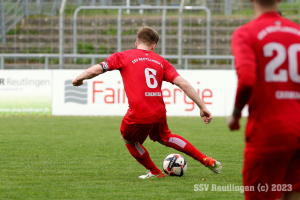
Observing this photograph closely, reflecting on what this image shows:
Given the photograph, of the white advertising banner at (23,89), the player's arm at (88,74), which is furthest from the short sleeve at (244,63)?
the white advertising banner at (23,89)

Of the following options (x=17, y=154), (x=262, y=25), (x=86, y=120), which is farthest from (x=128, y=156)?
(x=86, y=120)

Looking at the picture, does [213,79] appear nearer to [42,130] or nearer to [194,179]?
[42,130]

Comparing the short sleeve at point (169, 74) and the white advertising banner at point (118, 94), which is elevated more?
the short sleeve at point (169, 74)

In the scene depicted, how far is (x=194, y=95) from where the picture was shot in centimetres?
475

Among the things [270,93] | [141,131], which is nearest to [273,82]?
[270,93]

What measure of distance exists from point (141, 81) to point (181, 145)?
916 mm

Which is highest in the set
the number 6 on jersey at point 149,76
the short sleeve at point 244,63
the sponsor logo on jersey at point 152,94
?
the short sleeve at point 244,63

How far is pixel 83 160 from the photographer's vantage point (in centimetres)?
657

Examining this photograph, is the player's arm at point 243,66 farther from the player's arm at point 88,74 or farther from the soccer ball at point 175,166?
the soccer ball at point 175,166

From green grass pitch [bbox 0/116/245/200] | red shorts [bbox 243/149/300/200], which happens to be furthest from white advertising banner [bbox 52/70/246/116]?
red shorts [bbox 243/149/300/200]

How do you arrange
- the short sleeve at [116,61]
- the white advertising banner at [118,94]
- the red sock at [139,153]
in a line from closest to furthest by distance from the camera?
the short sleeve at [116,61], the red sock at [139,153], the white advertising banner at [118,94]

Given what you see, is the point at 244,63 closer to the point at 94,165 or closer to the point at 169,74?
the point at 169,74

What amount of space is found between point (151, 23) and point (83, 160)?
39.7ft

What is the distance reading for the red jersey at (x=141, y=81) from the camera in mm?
4867
